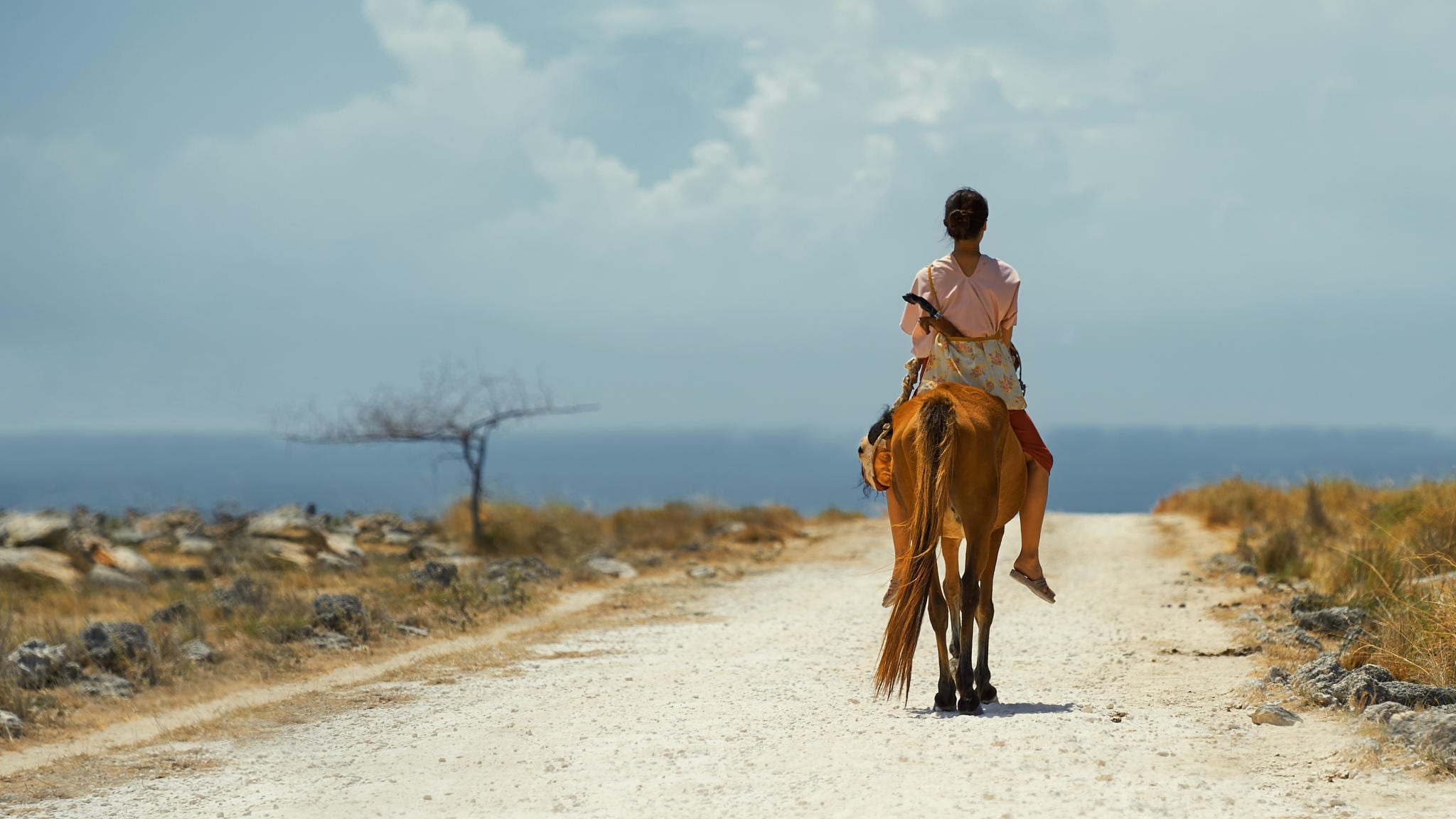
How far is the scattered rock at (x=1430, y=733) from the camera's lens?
5785 millimetres

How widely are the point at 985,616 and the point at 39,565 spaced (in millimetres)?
16803

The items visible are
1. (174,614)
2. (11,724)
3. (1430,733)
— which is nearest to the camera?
(1430,733)

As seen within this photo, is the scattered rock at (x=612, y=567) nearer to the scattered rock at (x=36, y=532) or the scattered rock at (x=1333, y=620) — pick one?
the scattered rock at (x=36, y=532)

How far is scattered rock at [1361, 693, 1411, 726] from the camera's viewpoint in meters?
6.55

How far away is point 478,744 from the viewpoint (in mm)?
→ 7414

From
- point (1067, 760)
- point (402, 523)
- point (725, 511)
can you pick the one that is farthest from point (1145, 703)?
point (402, 523)

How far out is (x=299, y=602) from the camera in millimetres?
13875

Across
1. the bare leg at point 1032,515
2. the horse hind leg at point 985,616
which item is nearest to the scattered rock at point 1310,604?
the bare leg at point 1032,515

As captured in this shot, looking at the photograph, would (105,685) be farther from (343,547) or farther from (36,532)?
(36,532)

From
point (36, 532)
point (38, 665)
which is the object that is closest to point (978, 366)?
point (38, 665)

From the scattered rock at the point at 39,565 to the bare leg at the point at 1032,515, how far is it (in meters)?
15.8

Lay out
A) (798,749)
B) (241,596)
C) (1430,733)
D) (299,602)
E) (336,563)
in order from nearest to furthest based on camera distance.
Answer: (1430,733)
(798,749)
(299,602)
(241,596)
(336,563)

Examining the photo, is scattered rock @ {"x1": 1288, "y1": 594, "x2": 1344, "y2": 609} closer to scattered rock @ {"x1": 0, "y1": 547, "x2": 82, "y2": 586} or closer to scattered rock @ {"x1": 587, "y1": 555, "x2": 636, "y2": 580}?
scattered rock @ {"x1": 587, "y1": 555, "x2": 636, "y2": 580}

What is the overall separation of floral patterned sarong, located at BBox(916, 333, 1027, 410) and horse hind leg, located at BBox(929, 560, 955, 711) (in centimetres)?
132
